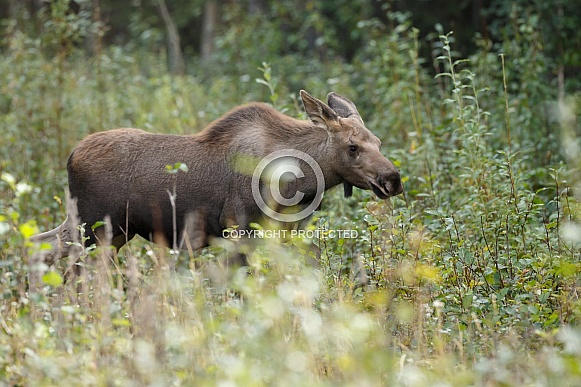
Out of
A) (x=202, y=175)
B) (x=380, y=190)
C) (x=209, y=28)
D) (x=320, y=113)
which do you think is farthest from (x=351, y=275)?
(x=209, y=28)

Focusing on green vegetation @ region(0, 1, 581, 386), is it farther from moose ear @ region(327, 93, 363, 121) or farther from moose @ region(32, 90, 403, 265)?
moose ear @ region(327, 93, 363, 121)

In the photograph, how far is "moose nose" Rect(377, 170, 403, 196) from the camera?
24.3 feet

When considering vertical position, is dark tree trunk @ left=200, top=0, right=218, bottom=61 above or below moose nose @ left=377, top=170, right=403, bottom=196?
above

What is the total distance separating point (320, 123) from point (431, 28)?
38.9 feet

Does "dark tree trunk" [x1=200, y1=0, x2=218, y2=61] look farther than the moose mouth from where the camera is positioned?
Yes

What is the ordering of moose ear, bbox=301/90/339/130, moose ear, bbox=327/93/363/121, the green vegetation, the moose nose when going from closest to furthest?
the green vegetation
the moose nose
moose ear, bbox=301/90/339/130
moose ear, bbox=327/93/363/121

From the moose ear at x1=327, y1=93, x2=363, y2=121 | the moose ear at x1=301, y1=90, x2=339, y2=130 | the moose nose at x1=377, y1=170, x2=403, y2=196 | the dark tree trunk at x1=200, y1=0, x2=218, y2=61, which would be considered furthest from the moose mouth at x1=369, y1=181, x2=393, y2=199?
the dark tree trunk at x1=200, y1=0, x2=218, y2=61

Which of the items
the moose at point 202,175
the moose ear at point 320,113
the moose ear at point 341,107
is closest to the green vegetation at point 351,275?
the moose at point 202,175

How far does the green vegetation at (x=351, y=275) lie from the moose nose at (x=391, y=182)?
0.28 m

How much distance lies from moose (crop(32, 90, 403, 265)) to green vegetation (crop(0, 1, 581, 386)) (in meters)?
0.36

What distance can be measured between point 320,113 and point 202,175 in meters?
1.28

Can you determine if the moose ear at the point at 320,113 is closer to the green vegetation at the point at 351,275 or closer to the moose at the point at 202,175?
the moose at the point at 202,175

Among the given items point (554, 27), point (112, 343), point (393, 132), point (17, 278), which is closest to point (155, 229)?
point (17, 278)

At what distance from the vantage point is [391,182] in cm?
743
